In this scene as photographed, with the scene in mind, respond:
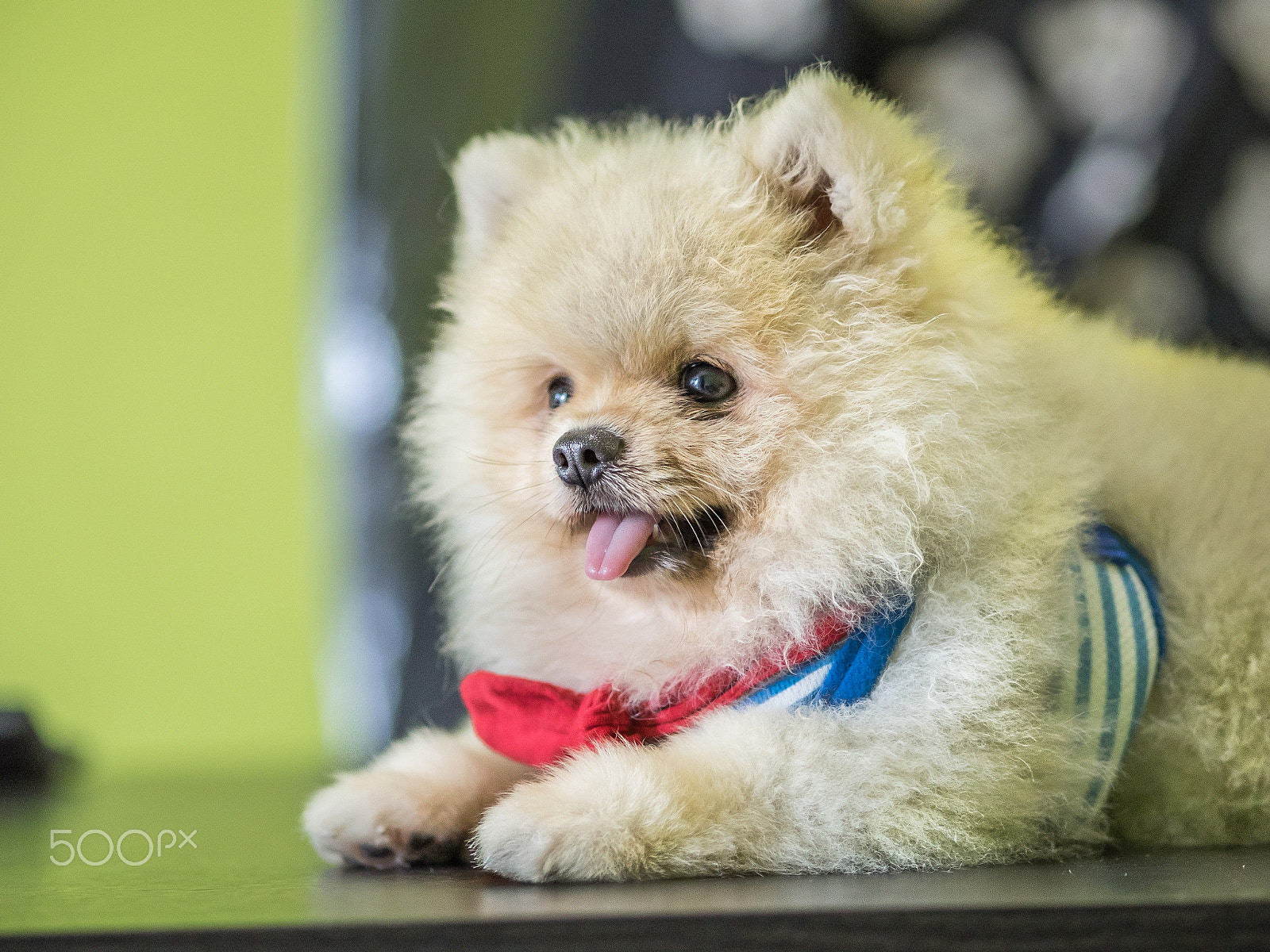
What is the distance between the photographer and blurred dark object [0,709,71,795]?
2551 mm

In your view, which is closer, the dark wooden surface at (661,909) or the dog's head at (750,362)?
the dark wooden surface at (661,909)

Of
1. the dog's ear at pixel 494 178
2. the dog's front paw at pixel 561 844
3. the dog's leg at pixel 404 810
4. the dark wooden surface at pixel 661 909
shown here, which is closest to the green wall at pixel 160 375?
the dog's ear at pixel 494 178

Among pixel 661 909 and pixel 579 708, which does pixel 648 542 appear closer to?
pixel 579 708

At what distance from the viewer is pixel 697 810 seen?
109cm

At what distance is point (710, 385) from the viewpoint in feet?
4.22

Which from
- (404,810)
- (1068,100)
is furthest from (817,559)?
(1068,100)

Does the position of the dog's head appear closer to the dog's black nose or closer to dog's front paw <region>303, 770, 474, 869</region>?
the dog's black nose

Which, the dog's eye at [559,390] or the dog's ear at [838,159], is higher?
the dog's ear at [838,159]

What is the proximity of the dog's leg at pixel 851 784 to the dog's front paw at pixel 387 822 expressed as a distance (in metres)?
0.21

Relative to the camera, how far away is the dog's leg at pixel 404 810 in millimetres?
1277

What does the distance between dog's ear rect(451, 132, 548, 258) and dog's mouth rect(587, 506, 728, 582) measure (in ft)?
1.88

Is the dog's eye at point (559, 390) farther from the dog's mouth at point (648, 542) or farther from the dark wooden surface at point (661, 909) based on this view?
the dark wooden surface at point (661, 909)

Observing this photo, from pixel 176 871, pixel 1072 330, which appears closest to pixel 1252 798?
pixel 1072 330

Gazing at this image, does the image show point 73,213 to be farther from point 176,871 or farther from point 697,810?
point 697,810
